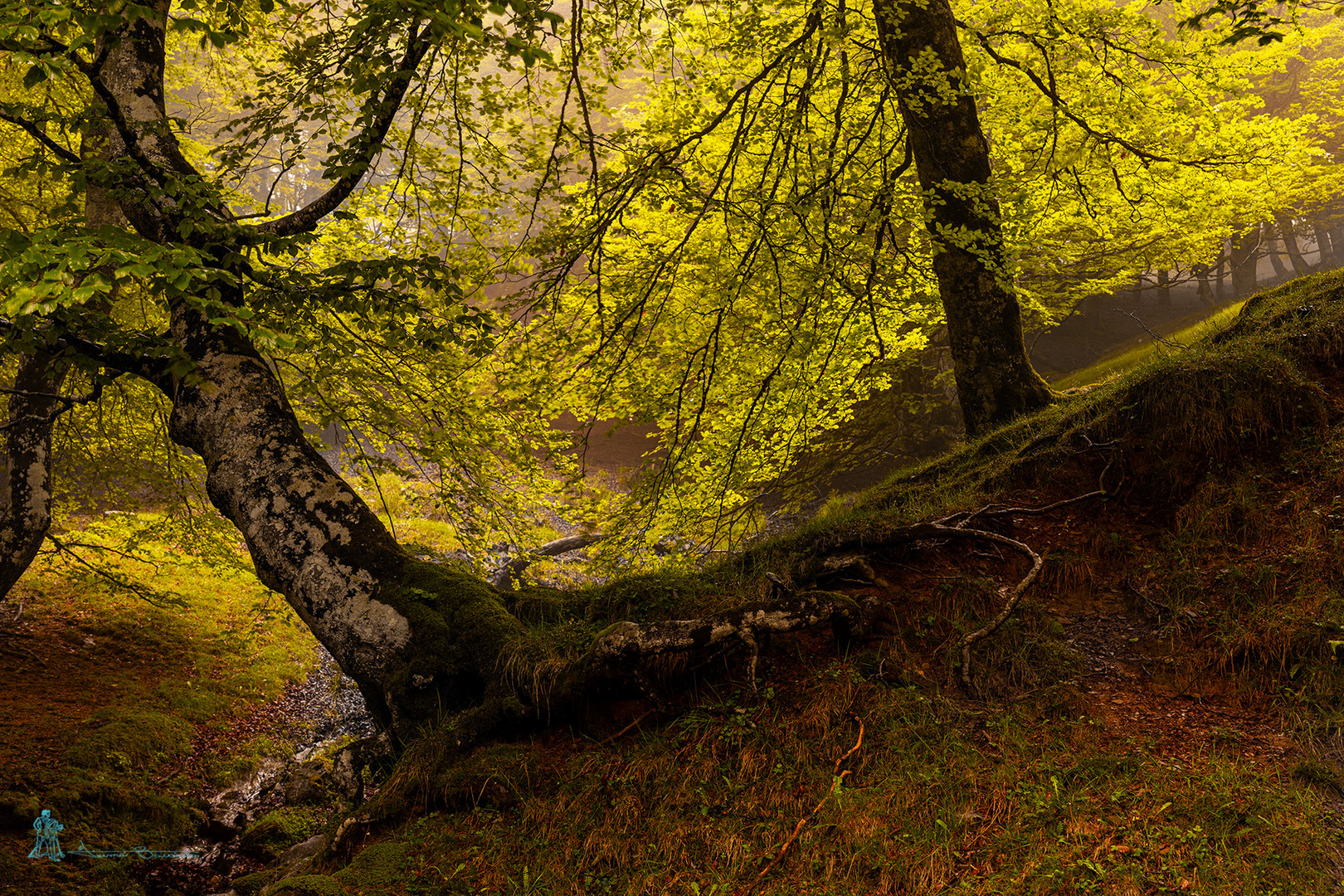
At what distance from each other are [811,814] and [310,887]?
2.17 metres

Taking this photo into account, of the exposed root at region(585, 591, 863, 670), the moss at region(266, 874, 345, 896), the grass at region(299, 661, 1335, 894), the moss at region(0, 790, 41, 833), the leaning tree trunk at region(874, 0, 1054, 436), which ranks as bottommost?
the grass at region(299, 661, 1335, 894)

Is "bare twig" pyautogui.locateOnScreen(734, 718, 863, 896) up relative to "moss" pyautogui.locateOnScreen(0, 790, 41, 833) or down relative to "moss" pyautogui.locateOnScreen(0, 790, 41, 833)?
down

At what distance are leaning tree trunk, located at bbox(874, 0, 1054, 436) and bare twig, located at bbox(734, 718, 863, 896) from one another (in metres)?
4.41

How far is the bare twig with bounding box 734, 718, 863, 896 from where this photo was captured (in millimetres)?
2789

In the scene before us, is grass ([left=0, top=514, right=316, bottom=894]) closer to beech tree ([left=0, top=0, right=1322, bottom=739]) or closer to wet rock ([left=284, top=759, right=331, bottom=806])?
wet rock ([left=284, top=759, right=331, bottom=806])

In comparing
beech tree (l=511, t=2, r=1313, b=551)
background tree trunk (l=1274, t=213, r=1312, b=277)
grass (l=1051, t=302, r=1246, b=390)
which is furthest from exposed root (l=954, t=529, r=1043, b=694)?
background tree trunk (l=1274, t=213, r=1312, b=277)

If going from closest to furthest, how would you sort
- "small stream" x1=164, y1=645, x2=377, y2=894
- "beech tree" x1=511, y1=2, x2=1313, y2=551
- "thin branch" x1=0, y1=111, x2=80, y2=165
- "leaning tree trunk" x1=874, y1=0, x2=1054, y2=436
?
"thin branch" x1=0, y1=111, x2=80, y2=165 → "beech tree" x1=511, y1=2, x2=1313, y2=551 → "small stream" x1=164, y1=645, x2=377, y2=894 → "leaning tree trunk" x1=874, y1=0, x2=1054, y2=436

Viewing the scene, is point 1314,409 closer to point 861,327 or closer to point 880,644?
point 880,644

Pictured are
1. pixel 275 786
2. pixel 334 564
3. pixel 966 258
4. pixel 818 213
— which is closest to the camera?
pixel 334 564

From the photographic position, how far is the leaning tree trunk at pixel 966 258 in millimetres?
6363

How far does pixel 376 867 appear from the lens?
316cm

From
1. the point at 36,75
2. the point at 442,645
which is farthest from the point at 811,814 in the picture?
the point at 36,75

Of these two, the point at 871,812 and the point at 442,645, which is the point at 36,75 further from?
the point at 871,812

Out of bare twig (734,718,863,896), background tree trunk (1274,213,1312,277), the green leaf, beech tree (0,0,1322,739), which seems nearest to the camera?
bare twig (734,718,863,896)
